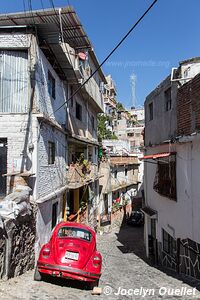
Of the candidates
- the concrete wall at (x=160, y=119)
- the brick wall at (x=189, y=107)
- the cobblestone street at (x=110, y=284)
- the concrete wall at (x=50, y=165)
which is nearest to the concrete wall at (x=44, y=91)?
the concrete wall at (x=50, y=165)

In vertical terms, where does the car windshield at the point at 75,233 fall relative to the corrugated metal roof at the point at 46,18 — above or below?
below

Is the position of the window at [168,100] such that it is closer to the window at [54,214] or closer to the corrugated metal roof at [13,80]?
the corrugated metal roof at [13,80]

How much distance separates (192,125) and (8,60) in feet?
24.7

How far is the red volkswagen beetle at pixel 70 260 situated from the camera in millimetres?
7160

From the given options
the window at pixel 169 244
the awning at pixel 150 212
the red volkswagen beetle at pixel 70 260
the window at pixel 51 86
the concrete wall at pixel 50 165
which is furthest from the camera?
the awning at pixel 150 212

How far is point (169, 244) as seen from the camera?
524 inches

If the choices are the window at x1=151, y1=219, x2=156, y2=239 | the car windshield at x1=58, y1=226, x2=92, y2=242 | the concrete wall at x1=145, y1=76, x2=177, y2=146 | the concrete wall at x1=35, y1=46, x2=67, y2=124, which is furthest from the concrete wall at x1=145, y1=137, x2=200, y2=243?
the concrete wall at x1=35, y1=46, x2=67, y2=124

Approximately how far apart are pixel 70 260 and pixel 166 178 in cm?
753

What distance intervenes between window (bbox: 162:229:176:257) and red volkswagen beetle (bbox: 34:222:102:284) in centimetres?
576

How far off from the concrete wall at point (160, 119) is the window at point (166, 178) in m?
1.18

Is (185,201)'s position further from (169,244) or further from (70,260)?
(70,260)

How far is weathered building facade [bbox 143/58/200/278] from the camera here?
33.5ft

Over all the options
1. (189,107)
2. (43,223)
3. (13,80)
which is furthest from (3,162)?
(189,107)

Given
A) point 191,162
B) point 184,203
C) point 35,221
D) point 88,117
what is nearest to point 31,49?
point 35,221
